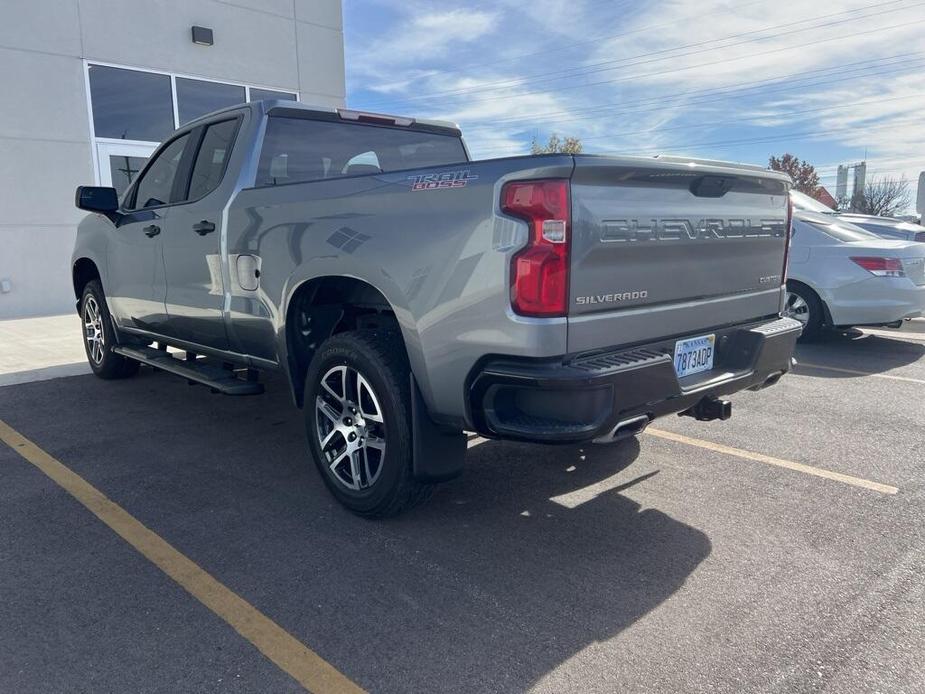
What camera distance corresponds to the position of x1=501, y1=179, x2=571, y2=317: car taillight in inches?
108

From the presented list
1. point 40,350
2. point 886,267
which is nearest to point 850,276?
point 886,267

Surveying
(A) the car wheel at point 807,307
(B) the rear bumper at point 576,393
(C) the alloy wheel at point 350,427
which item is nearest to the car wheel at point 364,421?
(C) the alloy wheel at point 350,427

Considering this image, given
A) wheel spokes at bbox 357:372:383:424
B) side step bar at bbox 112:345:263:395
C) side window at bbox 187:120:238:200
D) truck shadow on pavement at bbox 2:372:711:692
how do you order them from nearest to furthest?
truck shadow on pavement at bbox 2:372:711:692 < wheel spokes at bbox 357:372:383:424 < side step bar at bbox 112:345:263:395 < side window at bbox 187:120:238:200

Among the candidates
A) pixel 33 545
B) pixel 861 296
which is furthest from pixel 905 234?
pixel 33 545

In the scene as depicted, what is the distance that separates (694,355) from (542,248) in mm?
1072

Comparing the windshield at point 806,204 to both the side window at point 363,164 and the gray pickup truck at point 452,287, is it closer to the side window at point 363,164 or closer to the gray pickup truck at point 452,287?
the gray pickup truck at point 452,287

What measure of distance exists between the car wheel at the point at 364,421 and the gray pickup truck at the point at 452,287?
0.01 m

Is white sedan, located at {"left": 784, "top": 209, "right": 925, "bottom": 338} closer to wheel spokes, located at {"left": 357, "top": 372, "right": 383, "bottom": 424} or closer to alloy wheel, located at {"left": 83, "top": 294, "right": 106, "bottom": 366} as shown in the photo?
wheel spokes, located at {"left": 357, "top": 372, "right": 383, "bottom": 424}

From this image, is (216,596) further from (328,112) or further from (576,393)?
(328,112)

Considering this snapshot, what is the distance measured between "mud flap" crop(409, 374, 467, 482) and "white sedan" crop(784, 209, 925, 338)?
5.47 metres

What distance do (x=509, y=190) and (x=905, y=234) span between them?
9.37 meters

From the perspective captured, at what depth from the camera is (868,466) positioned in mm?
4344

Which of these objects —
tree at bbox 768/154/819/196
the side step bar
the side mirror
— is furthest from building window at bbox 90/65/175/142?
tree at bbox 768/154/819/196

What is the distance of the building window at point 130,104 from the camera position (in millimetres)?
11891
